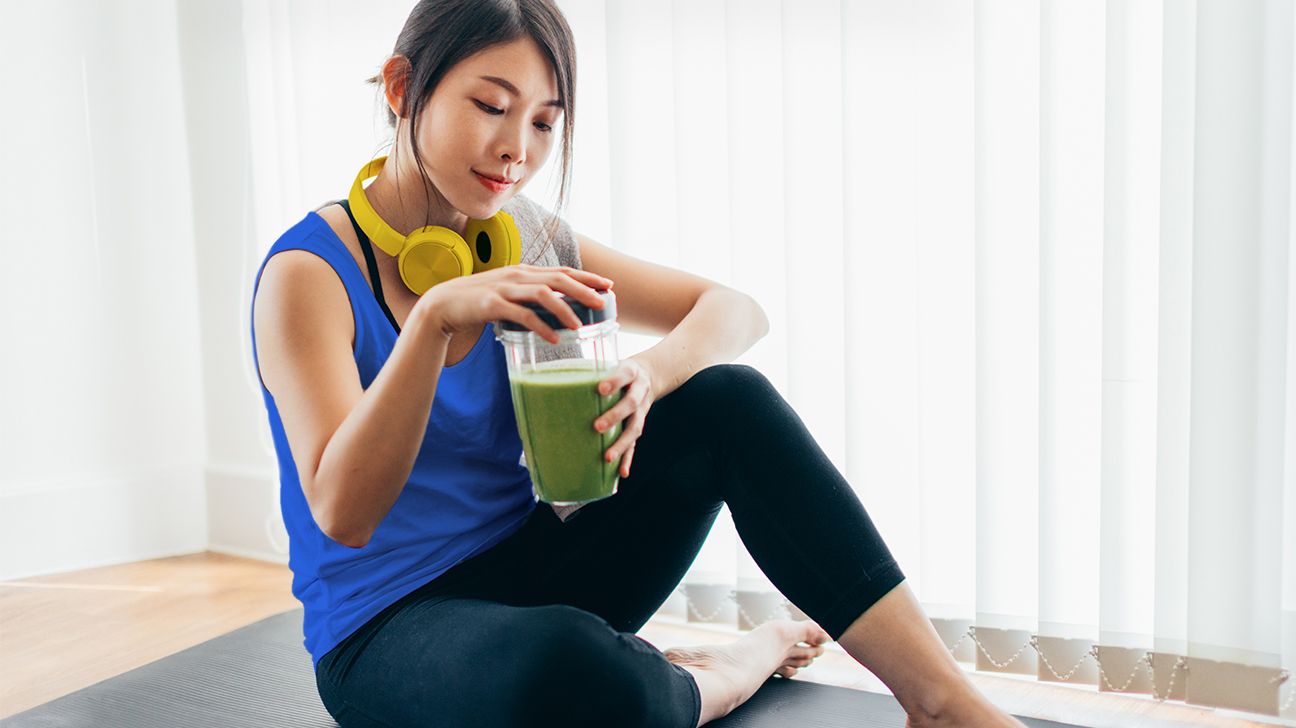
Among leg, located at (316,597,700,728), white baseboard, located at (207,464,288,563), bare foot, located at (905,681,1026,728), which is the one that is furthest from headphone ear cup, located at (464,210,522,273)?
white baseboard, located at (207,464,288,563)

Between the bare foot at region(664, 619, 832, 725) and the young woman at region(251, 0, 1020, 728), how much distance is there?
12 mm

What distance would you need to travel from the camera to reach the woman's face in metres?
1.24

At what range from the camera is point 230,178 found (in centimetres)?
256

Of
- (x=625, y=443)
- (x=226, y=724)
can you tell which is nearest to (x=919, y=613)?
(x=625, y=443)

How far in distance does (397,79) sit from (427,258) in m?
0.21

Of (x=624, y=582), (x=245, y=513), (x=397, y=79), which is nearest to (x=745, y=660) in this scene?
(x=624, y=582)

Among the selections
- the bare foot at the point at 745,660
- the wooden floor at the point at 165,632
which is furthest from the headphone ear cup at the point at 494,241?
the wooden floor at the point at 165,632

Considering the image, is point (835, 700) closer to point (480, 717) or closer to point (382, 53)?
point (480, 717)

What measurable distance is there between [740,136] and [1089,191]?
560 mm

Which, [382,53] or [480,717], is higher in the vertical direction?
[382,53]

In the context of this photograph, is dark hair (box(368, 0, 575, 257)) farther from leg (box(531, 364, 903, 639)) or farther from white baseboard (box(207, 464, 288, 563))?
white baseboard (box(207, 464, 288, 563))

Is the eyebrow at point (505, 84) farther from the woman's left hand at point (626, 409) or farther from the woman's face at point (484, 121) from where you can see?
the woman's left hand at point (626, 409)

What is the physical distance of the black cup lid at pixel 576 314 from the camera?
1.03 m

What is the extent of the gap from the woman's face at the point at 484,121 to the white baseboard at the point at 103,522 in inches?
64.7
